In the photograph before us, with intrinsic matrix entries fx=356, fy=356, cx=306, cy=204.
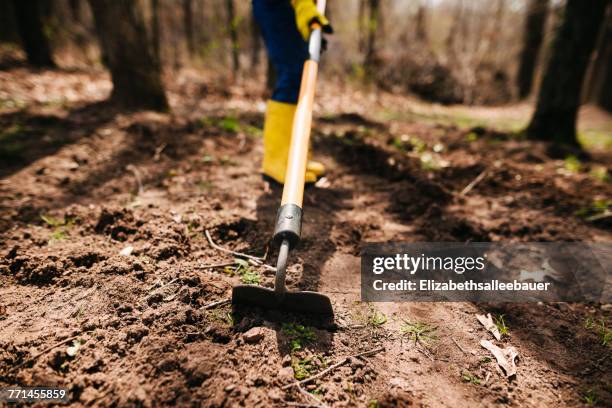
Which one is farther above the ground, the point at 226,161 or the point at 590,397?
the point at 226,161

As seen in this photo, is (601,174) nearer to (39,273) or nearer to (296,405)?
(296,405)

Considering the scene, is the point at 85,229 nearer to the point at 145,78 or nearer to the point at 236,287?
the point at 236,287

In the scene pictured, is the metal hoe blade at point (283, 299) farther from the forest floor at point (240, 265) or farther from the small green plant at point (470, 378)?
the small green plant at point (470, 378)

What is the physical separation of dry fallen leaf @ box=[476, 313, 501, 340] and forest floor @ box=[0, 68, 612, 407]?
1.3 inches

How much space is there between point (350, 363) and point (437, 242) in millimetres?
1144

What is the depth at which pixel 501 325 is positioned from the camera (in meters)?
1.70

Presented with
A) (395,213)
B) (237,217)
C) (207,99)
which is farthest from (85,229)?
(207,99)

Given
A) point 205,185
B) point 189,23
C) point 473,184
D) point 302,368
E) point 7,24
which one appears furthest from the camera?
point 189,23

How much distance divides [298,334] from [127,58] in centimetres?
390

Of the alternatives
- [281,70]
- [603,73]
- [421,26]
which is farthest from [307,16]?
[421,26]

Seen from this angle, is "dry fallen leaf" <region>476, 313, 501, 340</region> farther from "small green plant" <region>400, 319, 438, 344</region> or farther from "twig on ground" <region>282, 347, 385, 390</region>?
"twig on ground" <region>282, 347, 385, 390</region>

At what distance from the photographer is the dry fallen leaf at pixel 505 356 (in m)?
1.47

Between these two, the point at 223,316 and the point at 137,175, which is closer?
the point at 223,316

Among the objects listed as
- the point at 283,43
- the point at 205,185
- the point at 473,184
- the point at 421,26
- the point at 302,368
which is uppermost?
the point at 421,26
